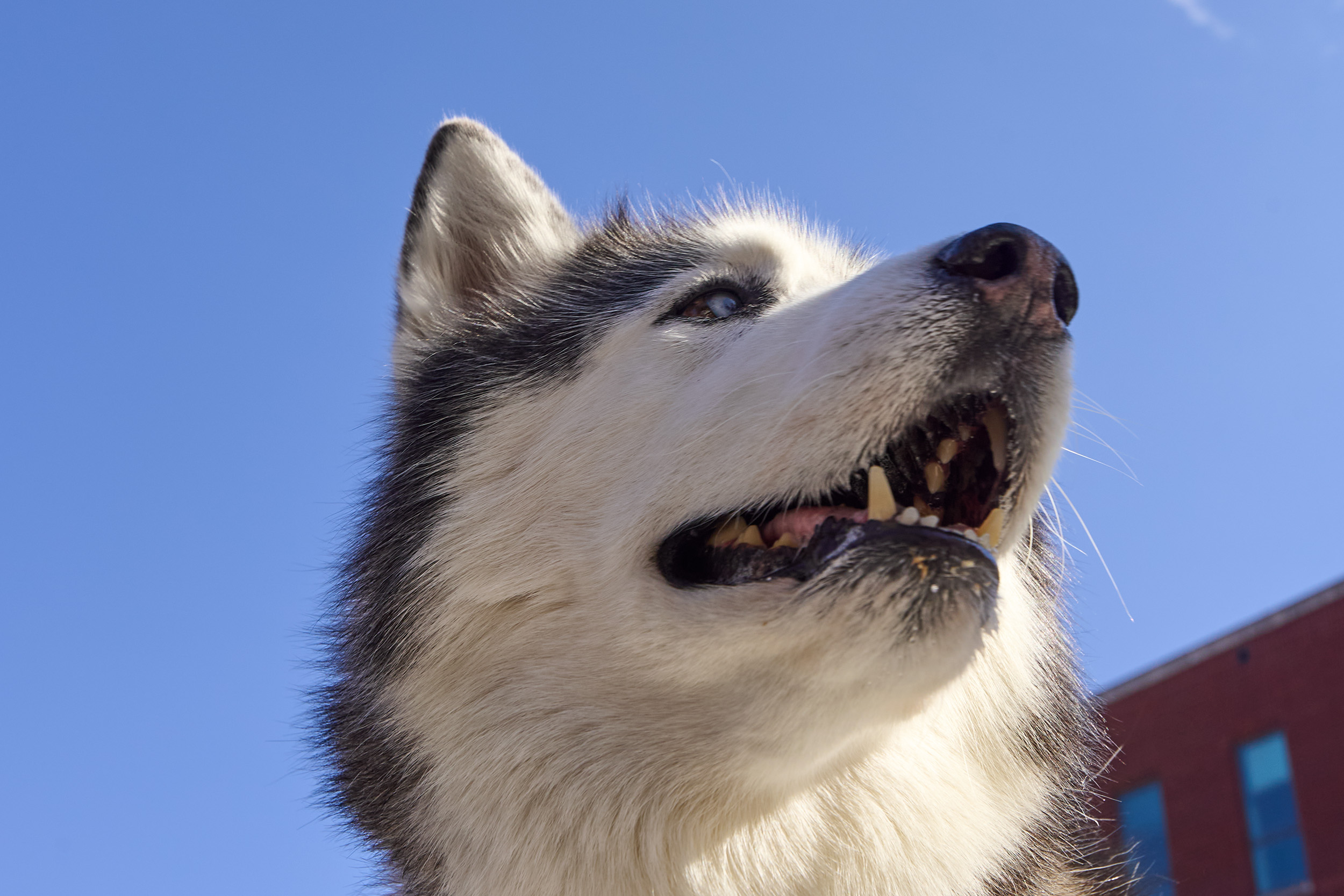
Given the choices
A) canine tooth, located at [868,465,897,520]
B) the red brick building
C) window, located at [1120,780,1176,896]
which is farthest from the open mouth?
window, located at [1120,780,1176,896]

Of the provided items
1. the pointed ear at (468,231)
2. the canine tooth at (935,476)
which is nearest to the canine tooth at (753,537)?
the canine tooth at (935,476)

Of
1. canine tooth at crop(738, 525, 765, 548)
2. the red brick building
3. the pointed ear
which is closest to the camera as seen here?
canine tooth at crop(738, 525, 765, 548)

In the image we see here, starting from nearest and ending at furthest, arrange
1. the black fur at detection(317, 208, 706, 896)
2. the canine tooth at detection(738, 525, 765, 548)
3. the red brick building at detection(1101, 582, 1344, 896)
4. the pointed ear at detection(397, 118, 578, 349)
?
→ the canine tooth at detection(738, 525, 765, 548), the black fur at detection(317, 208, 706, 896), the pointed ear at detection(397, 118, 578, 349), the red brick building at detection(1101, 582, 1344, 896)

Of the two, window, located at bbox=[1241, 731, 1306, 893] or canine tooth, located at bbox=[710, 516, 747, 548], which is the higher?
canine tooth, located at bbox=[710, 516, 747, 548]

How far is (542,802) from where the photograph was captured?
2.87 metres

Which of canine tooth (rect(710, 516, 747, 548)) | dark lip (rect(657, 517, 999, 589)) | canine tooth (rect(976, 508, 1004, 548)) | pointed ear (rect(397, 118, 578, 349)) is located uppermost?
pointed ear (rect(397, 118, 578, 349))

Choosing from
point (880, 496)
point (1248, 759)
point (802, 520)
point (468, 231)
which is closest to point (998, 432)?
point (880, 496)

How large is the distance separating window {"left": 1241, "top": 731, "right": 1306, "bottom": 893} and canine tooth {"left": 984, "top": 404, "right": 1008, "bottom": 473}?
847 inches

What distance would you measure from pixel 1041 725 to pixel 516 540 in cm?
159

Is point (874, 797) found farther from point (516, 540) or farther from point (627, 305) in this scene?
point (627, 305)

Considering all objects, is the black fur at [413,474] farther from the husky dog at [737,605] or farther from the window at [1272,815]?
the window at [1272,815]

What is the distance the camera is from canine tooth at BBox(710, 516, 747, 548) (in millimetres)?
2904

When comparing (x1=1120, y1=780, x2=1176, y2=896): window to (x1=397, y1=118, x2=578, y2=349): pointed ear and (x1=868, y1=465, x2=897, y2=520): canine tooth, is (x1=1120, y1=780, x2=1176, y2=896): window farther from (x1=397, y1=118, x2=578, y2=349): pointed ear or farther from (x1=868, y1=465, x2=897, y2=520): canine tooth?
(x1=868, y1=465, x2=897, y2=520): canine tooth

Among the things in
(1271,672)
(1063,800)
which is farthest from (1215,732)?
(1063,800)
